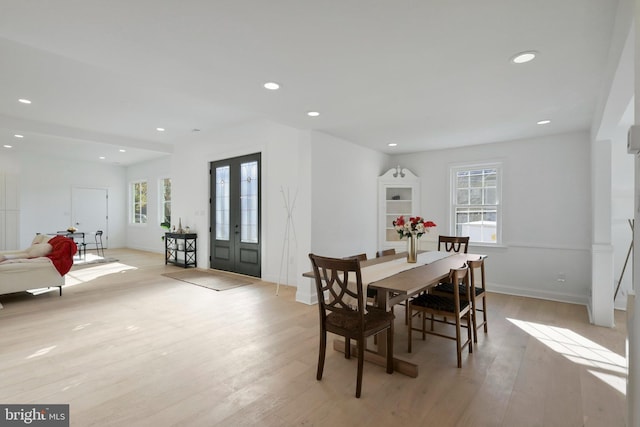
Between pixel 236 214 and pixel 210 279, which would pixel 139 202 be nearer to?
pixel 236 214

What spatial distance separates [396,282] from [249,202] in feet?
13.5

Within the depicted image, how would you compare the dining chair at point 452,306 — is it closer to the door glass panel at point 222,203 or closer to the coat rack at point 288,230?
the coat rack at point 288,230

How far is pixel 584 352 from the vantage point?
115 inches

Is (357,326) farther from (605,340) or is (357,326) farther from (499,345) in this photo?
(605,340)

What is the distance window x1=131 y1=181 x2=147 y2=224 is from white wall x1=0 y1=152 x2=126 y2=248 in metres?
0.60

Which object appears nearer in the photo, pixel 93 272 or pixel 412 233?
pixel 412 233

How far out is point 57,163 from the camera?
30.0 ft

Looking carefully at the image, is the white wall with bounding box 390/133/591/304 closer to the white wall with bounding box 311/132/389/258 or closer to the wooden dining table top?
the white wall with bounding box 311/132/389/258

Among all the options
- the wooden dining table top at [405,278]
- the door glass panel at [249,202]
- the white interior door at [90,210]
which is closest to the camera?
the wooden dining table top at [405,278]

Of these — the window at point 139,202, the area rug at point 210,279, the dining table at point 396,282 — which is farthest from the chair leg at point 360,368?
the window at point 139,202

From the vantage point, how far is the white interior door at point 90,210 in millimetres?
9562

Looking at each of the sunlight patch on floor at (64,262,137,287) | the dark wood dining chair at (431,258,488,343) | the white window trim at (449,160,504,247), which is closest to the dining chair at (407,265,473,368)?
the dark wood dining chair at (431,258,488,343)

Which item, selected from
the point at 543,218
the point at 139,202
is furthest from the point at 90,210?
the point at 543,218

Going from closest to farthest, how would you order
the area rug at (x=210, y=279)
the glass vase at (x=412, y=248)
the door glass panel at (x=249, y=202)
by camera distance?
the glass vase at (x=412, y=248), the area rug at (x=210, y=279), the door glass panel at (x=249, y=202)
